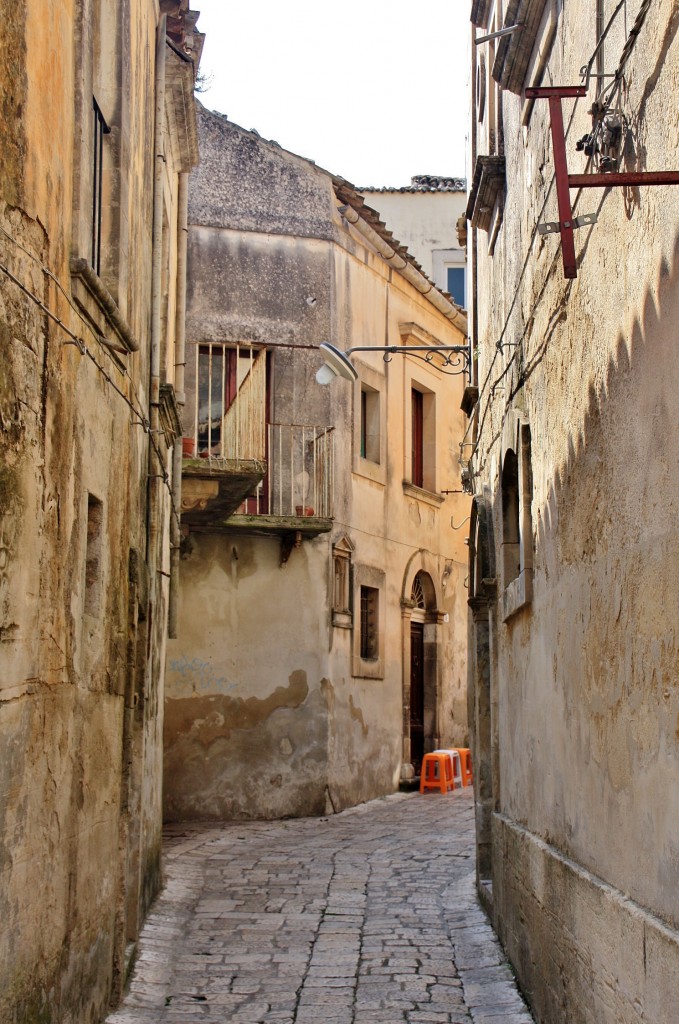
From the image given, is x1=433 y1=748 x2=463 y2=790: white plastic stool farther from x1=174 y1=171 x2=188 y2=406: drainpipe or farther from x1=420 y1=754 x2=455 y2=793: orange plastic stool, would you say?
x1=174 y1=171 x2=188 y2=406: drainpipe

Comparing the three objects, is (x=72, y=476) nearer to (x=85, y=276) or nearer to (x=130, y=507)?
(x=85, y=276)

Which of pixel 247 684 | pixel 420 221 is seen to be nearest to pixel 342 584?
pixel 247 684

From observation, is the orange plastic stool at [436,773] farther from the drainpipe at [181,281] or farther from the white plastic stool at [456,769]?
→ the drainpipe at [181,281]

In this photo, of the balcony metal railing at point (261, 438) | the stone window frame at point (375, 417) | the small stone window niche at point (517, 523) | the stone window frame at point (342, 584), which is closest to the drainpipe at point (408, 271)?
the stone window frame at point (375, 417)

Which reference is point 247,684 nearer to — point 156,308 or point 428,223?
point 156,308

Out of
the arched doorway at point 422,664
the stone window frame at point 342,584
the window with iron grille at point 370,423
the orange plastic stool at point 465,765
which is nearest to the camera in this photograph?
the stone window frame at point 342,584

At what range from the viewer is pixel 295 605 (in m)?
17.7

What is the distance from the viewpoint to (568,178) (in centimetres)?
454

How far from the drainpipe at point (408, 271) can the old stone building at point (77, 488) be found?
927 centimetres

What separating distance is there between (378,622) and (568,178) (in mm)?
15692

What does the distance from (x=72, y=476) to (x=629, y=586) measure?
2648 mm

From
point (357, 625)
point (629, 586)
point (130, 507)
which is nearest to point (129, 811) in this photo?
point (130, 507)

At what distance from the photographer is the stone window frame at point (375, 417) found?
19.1 m

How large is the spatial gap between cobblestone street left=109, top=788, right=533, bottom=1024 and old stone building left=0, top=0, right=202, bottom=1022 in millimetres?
441
